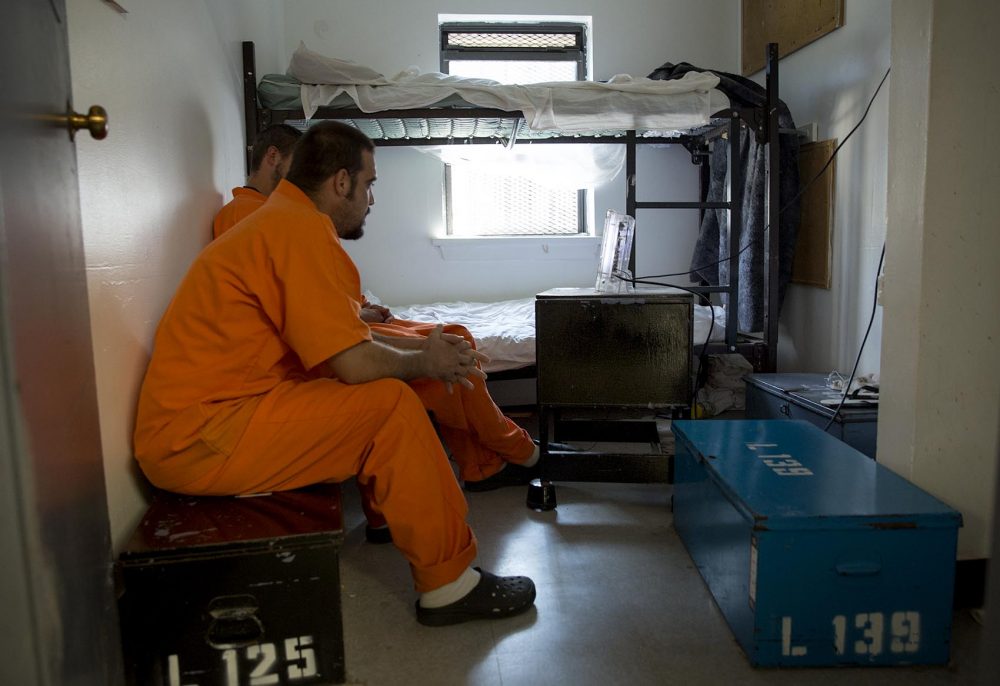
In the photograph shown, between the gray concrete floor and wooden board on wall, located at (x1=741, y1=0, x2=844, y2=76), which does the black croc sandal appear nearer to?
the gray concrete floor

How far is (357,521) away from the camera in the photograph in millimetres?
2441

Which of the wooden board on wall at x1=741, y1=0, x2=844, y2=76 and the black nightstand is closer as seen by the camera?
the black nightstand

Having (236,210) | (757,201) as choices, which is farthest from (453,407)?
(757,201)

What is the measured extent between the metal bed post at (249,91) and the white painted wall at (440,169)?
1694mm

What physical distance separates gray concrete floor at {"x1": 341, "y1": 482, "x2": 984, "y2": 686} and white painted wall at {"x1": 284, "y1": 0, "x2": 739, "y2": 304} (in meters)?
2.88

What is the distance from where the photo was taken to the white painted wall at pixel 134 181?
4.71 ft

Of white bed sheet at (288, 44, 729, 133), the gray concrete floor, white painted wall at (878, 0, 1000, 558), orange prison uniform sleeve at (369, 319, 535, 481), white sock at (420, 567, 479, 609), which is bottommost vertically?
the gray concrete floor

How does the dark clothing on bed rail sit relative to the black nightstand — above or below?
above

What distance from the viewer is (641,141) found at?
4.05 meters

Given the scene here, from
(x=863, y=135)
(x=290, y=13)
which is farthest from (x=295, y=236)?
(x=290, y=13)

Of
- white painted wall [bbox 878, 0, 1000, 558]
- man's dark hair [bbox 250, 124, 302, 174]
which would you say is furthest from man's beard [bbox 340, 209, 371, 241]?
white painted wall [bbox 878, 0, 1000, 558]

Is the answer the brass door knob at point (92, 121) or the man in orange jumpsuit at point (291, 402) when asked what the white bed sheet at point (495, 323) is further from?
the brass door knob at point (92, 121)

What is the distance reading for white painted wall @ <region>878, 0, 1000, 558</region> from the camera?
5.44ft

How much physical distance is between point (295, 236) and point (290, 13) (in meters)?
3.85
